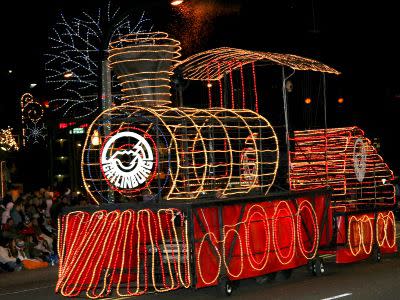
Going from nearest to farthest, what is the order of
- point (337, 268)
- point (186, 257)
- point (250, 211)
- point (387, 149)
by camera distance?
point (186, 257), point (250, 211), point (337, 268), point (387, 149)

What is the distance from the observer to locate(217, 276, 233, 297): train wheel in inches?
552

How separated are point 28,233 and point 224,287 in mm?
9414

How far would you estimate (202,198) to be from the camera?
14914mm

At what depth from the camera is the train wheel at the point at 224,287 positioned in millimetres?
14029

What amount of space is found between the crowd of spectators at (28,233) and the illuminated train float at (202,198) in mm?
5656

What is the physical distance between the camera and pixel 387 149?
57438 millimetres

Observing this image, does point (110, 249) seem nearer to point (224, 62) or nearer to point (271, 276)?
point (271, 276)

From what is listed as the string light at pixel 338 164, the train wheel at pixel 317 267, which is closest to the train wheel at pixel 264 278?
the train wheel at pixel 317 267

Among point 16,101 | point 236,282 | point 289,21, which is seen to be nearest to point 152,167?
point 236,282

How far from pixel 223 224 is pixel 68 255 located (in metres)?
2.45

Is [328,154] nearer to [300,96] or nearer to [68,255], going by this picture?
[300,96]

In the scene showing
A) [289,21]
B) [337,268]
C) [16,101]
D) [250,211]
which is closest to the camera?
[250,211]

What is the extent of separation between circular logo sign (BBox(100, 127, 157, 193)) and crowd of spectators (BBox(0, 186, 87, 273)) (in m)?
6.34

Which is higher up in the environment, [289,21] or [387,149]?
[289,21]
